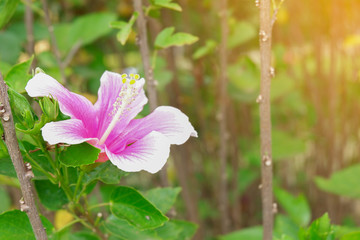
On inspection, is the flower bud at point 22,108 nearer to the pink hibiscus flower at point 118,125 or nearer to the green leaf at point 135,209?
the pink hibiscus flower at point 118,125

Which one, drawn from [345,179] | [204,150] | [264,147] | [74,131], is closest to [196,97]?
[204,150]

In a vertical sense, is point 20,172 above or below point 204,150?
above

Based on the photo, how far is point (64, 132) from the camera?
0.52 meters

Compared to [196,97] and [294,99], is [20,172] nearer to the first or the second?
[196,97]

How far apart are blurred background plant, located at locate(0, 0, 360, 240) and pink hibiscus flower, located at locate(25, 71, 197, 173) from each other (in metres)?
0.43

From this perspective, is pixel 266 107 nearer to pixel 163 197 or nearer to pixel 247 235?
pixel 163 197

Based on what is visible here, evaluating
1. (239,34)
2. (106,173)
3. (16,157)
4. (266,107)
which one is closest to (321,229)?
(266,107)

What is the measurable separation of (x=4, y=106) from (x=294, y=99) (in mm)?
1289

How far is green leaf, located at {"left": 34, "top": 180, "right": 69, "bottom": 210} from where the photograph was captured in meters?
0.67

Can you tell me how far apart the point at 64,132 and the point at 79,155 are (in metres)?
0.03

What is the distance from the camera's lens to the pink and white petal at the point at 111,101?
62cm

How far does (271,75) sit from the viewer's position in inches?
25.9

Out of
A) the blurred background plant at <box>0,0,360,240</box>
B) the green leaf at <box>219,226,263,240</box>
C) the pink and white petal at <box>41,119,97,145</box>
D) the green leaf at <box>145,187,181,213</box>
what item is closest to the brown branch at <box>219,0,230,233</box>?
the blurred background plant at <box>0,0,360,240</box>

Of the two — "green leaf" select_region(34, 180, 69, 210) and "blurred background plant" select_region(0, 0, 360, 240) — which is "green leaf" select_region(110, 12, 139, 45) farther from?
"blurred background plant" select_region(0, 0, 360, 240)
